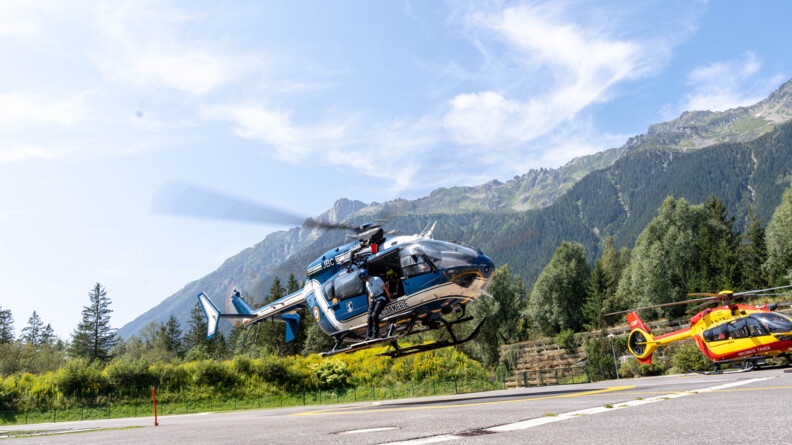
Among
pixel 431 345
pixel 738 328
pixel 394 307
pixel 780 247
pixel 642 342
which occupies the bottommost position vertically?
pixel 642 342

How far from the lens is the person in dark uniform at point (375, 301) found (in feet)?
59.5

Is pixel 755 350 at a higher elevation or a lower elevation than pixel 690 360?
higher

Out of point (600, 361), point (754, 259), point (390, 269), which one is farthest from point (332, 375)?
point (754, 259)

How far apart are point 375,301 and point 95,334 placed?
8526cm

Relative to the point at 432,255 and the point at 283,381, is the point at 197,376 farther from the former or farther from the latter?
the point at 432,255

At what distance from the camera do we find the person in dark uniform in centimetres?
1812

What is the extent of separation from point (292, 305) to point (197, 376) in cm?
2135

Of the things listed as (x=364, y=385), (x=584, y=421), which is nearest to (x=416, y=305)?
(x=584, y=421)

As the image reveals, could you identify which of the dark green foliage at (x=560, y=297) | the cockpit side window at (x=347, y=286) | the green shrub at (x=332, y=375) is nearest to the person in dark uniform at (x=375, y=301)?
the cockpit side window at (x=347, y=286)

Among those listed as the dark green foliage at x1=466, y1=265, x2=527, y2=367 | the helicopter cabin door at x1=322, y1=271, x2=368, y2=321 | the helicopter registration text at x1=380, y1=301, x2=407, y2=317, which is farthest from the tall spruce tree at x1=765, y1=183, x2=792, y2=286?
the helicopter cabin door at x1=322, y1=271, x2=368, y2=321

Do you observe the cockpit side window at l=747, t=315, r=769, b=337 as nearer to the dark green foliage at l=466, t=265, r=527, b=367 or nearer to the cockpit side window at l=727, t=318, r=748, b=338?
the cockpit side window at l=727, t=318, r=748, b=338

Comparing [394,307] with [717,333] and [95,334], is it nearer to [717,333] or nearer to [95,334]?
[717,333]

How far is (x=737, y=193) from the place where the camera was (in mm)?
198125

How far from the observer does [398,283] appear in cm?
1830
